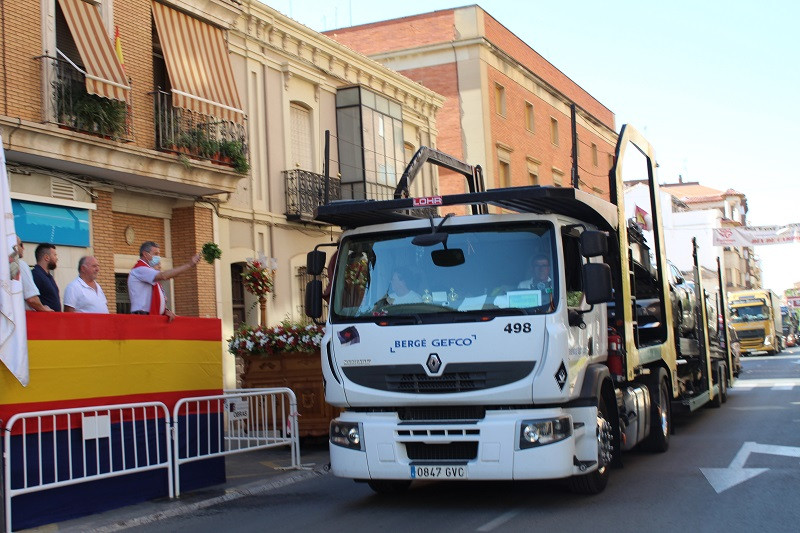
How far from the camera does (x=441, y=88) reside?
3416cm

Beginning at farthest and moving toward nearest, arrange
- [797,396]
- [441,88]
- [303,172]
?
[441,88], [303,172], [797,396]

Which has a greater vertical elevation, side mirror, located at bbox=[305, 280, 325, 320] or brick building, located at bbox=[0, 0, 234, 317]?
brick building, located at bbox=[0, 0, 234, 317]

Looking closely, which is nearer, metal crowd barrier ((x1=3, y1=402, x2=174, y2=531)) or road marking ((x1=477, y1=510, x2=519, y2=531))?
road marking ((x1=477, y1=510, x2=519, y2=531))

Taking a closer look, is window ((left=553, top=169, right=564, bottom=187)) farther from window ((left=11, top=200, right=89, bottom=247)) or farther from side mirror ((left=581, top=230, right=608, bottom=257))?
side mirror ((left=581, top=230, right=608, bottom=257))

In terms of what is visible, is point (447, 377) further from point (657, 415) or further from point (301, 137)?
point (301, 137)

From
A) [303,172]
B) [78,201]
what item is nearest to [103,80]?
[78,201]

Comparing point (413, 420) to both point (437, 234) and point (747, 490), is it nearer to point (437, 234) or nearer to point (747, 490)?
point (437, 234)

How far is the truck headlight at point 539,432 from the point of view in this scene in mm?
7664

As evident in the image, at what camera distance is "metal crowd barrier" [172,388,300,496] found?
9.56 meters

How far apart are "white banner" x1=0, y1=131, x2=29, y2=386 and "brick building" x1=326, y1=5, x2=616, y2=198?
2491 centimetres

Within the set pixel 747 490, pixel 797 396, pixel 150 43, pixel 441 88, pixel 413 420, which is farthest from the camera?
pixel 441 88

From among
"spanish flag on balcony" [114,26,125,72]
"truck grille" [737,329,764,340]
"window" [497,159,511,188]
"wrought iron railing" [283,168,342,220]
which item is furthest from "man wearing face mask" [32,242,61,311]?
"truck grille" [737,329,764,340]

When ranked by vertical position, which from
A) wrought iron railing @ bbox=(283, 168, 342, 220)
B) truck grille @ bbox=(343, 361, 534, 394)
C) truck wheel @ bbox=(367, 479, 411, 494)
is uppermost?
wrought iron railing @ bbox=(283, 168, 342, 220)

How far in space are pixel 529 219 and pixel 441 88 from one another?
86.7 feet
